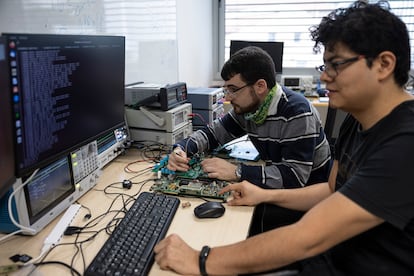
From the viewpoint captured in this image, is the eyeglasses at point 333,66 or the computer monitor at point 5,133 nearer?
the computer monitor at point 5,133

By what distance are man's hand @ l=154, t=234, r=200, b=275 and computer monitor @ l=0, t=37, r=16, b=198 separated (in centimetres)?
44

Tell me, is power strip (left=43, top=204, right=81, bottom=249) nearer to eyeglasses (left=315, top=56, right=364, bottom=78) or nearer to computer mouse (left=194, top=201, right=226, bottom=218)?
computer mouse (left=194, top=201, right=226, bottom=218)

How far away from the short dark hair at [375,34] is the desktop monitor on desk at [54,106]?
2.63 ft

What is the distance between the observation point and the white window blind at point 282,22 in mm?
3867

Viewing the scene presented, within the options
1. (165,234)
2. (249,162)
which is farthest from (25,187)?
(249,162)

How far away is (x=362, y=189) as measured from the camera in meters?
0.85

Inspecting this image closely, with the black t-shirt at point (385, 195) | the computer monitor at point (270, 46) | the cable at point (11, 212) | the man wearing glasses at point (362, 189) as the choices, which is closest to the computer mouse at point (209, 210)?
the man wearing glasses at point (362, 189)

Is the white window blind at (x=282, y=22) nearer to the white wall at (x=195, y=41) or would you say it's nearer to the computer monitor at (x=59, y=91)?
the white wall at (x=195, y=41)

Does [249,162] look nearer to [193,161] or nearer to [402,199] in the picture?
[193,161]

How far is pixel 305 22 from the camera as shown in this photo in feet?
12.8

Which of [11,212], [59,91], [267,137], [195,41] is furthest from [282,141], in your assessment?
[195,41]

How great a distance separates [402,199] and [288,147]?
2.41 feet

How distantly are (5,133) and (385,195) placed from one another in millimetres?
958

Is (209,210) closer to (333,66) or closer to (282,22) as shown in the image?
(333,66)
